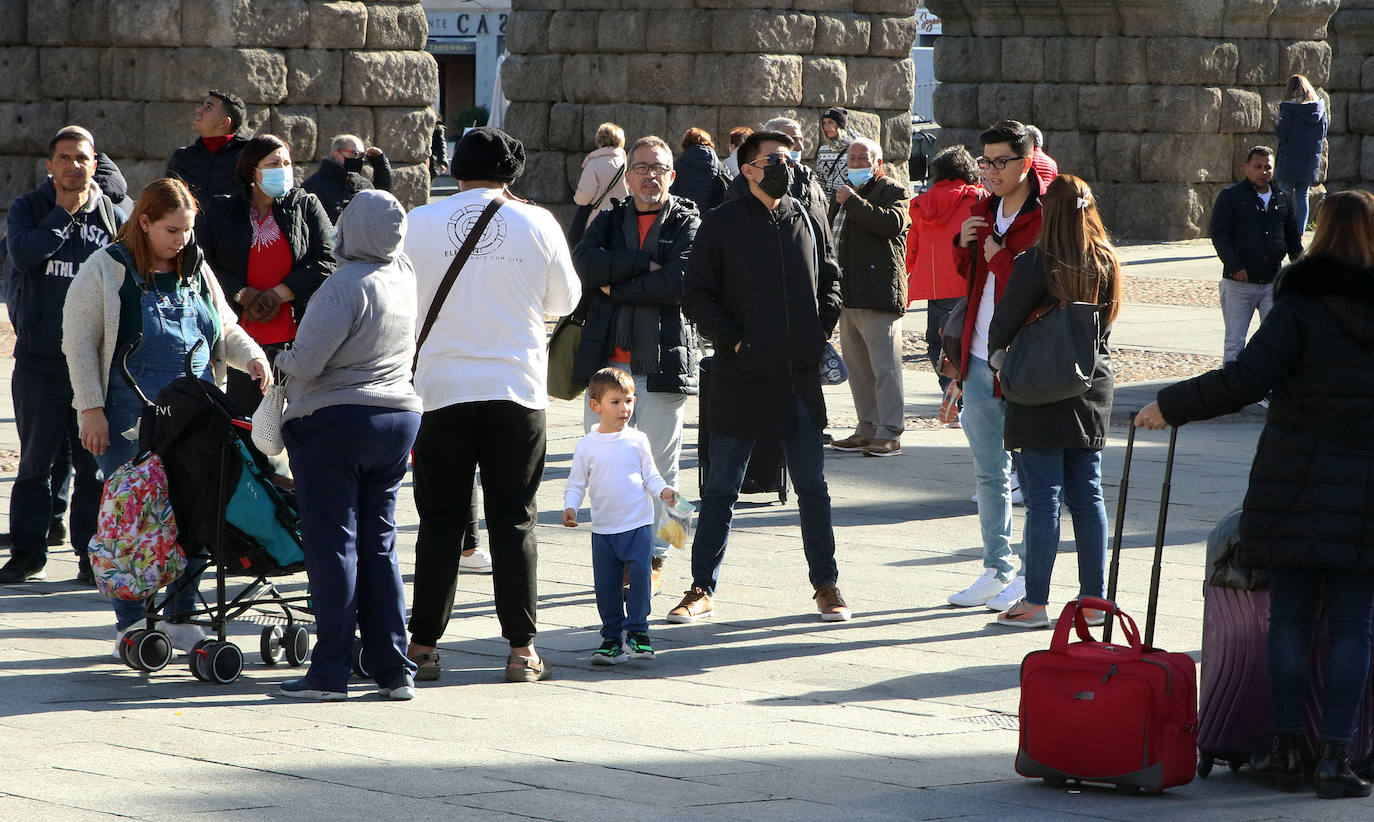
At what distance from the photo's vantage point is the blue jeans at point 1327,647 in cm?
529

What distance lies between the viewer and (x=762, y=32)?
1850 centimetres

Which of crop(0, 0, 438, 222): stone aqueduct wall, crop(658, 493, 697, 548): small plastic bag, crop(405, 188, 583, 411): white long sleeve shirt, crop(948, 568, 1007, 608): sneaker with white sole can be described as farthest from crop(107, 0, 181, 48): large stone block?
crop(948, 568, 1007, 608): sneaker with white sole

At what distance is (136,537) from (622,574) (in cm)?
167

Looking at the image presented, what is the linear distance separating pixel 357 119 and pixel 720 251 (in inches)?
396

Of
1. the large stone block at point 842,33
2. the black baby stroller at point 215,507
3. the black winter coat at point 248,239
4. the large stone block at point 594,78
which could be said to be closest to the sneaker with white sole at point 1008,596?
the black baby stroller at point 215,507

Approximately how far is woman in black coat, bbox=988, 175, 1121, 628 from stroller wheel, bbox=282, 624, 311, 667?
8.71 ft

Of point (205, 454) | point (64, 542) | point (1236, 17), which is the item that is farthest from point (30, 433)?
point (1236, 17)

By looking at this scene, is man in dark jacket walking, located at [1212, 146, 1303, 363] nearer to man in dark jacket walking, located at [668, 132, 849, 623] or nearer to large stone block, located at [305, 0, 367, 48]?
man in dark jacket walking, located at [668, 132, 849, 623]

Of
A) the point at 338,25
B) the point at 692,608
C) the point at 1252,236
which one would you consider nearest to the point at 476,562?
the point at 692,608

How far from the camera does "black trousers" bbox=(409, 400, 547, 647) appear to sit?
6297 mm

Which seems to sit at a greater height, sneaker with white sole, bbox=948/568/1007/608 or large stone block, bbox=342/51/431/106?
large stone block, bbox=342/51/431/106

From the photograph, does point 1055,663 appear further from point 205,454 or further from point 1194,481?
point 1194,481

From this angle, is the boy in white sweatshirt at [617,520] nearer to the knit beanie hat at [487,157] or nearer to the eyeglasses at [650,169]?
the knit beanie hat at [487,157]

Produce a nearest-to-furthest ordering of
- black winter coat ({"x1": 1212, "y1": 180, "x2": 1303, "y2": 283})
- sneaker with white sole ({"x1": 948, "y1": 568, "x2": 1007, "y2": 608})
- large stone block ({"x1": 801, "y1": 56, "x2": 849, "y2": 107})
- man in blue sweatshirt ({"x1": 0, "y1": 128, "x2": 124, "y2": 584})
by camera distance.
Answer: sneaker with white sole ({"x1": 948, "y1": 568, "x2": 1007, "y2": 608}) → man in blue sweatshirt ({"x1": 0, "y1": 128, "x2": 124, "y2": 584}) → black winter coat ({"x1": 1212, "y1": 180, "x2": 1303, "y2": 283}) → large stone block ({"x1": 801, "y1": 56, "x2": 849, "y2": 107})
